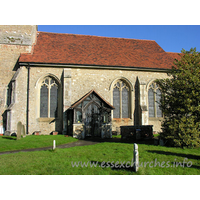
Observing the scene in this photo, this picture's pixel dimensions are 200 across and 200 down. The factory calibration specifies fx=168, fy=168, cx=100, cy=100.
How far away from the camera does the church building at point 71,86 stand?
14.7m

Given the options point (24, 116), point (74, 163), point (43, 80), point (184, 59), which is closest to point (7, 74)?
point (43, 80)

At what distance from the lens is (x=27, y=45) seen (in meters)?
16.6

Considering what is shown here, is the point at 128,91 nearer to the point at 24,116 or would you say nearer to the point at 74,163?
the point at 24,116

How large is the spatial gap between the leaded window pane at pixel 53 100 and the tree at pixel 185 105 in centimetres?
1003

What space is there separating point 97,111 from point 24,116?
6661mm

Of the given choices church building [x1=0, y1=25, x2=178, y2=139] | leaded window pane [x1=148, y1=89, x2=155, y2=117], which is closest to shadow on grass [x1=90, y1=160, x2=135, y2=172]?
church building [x1=0, y1=25, x2=178, y2=139]

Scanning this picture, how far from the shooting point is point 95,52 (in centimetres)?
1833

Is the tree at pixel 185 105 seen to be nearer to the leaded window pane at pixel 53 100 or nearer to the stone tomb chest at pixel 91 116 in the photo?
the stone tomb chest at pixel 91 116

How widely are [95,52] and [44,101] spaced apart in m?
7.53

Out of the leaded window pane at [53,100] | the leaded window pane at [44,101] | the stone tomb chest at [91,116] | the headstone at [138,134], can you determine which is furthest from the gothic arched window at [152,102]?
the leaded window pane at [44,101]

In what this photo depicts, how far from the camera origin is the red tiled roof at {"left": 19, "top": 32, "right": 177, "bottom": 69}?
16594mm

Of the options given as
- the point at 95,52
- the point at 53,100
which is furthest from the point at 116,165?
the point at 95,52

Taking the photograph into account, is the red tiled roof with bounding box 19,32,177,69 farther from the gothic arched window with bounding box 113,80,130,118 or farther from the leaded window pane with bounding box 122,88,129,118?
the leaded window pane with bounding box 122,88,129,118
